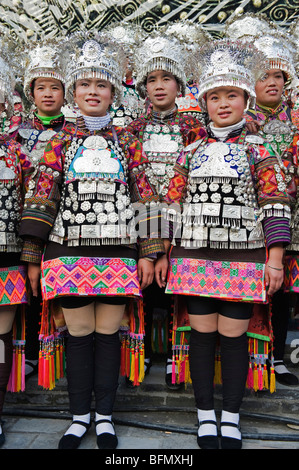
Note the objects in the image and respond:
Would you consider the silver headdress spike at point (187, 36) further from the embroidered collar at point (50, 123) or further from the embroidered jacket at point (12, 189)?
the embroidered jacket at point (12, 189)

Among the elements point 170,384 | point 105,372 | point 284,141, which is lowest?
point 170,384

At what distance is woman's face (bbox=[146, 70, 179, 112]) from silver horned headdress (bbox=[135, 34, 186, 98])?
0.03 metres

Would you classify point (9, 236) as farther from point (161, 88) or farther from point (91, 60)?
point (161, 88)

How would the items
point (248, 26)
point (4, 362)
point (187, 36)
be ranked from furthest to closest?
point (187, 36) → point (248, 26) → point (4, 362)

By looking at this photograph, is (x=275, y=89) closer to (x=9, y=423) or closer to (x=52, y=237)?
(x=52, y=237)

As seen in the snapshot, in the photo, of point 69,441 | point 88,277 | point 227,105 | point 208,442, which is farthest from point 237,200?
point 69,441

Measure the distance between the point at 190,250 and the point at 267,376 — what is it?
0.86 m

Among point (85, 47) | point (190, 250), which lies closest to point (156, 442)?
point (190, 250)

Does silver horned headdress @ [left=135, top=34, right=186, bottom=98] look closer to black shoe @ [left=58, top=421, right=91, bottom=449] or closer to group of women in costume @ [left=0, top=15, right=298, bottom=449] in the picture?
group of women in costume @ [left=0, top=15, right=298, bottom=449]

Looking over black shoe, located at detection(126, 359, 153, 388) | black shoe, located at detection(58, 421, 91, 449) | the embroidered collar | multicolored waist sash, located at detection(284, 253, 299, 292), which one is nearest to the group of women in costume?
black shoe, located at detection(58, 421, 91, 449)

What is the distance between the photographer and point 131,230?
2225 millimetres

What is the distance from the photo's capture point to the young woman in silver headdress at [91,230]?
2.18m

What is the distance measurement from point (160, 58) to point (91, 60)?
2.20 feet
